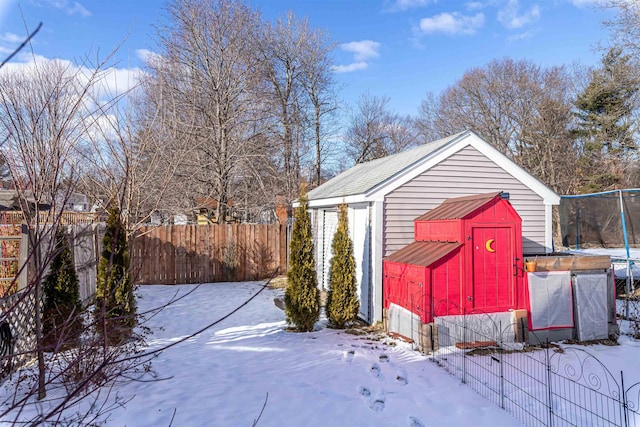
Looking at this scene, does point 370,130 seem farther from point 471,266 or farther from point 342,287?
point 471,266

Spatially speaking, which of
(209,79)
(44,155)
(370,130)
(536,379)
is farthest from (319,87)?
(44,155)

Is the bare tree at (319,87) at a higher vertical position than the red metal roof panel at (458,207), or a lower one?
higher

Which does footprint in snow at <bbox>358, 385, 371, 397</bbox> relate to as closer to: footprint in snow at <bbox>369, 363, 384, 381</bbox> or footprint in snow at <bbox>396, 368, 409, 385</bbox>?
footprint in snow at <bbox>369, 363, 384, 381</bbox>

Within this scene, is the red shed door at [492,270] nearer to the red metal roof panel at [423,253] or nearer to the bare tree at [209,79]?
the red metal roof panel at [423,253]

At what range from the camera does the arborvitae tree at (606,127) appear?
17.0 metres

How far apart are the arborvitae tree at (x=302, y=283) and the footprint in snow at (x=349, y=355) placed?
1.31 m

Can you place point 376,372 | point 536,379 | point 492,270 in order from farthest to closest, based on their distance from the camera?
point 492,270
point 376,372
point 536,379

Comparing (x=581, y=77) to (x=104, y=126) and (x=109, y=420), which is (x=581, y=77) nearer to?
(x=104, y=126)

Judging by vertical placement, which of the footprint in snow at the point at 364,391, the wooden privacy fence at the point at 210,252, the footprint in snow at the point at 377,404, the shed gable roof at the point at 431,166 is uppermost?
the shed gable roof at the point at 431,166

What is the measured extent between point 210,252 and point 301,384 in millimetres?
8317

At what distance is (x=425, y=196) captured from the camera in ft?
24.8

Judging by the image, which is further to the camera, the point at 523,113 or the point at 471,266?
the point at 523,113

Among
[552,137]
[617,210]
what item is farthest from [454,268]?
[552,137]

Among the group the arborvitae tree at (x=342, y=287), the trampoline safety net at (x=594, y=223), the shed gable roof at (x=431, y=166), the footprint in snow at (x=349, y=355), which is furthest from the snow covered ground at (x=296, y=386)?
the trampoline safety net at (x=594, y=223)
